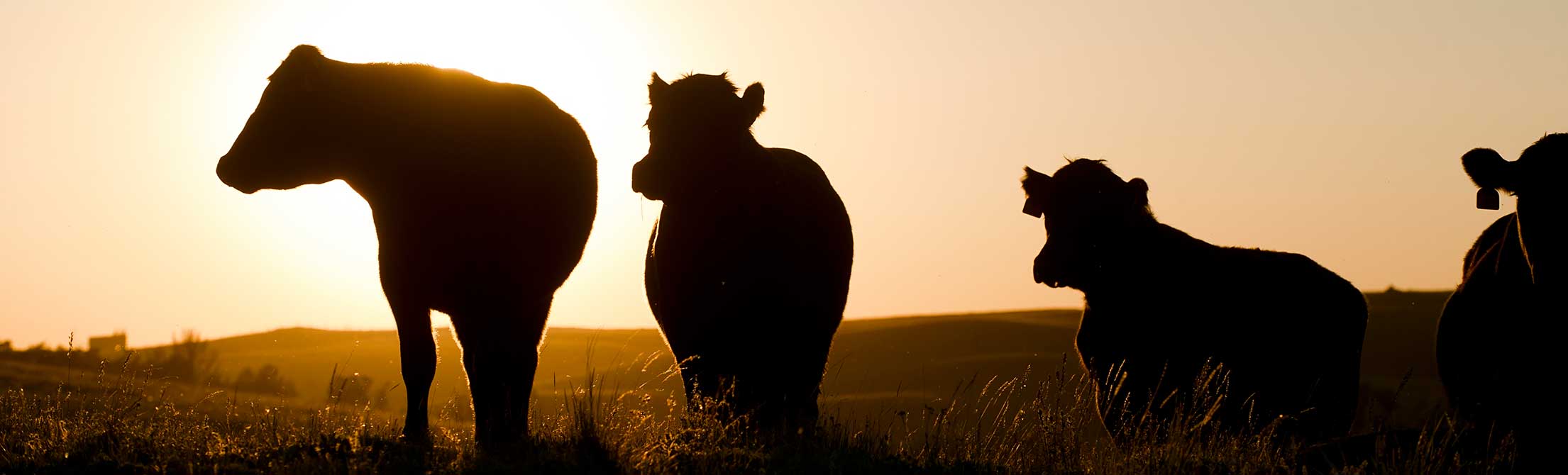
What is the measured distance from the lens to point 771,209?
1023cm

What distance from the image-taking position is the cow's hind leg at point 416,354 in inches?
364

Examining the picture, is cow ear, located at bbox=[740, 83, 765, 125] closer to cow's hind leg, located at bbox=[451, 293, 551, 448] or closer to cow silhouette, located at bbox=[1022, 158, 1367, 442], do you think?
cow's hind leg, located at bbox=[451, 293, 551, 448]

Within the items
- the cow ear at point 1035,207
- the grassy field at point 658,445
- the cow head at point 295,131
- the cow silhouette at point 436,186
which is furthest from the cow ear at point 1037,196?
the cow head at point 295,131

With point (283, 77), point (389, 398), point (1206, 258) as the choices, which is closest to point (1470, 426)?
point (1206, 258)

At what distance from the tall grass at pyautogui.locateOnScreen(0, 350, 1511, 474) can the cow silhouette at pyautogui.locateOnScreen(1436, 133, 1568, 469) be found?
23 centimetres

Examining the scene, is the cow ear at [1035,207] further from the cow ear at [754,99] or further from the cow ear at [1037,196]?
the cow ear at [754,99]

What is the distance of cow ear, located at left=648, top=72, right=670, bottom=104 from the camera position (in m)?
10.2

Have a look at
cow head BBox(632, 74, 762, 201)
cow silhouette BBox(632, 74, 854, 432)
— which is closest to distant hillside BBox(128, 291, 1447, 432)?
cow silhouette BBox(632, 74, 854, 432)

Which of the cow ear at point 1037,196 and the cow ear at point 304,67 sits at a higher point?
the cow ear at point 304,67

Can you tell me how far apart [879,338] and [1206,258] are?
128ft

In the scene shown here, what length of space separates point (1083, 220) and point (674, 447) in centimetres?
503

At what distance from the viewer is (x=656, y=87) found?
33.8 ft

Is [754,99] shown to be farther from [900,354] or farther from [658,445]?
[900,354]

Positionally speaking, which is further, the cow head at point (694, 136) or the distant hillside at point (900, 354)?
the distant hillside at point (900, 354)
